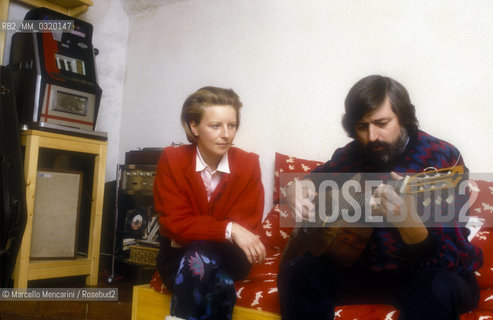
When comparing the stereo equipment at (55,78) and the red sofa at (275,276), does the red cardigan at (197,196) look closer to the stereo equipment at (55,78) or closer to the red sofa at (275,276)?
the red sofa at (275,276)

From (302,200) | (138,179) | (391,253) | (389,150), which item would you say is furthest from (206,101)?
(138,179)

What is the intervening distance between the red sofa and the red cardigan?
0.17 meters

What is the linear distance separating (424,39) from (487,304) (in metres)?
1.05

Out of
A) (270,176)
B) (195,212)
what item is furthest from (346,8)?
(195,212)

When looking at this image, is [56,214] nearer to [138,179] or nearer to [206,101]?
[138,179]

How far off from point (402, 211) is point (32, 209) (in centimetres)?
159

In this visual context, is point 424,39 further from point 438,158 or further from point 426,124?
point 438,158

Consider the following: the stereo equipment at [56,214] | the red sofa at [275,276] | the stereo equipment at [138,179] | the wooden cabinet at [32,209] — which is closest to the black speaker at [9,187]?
the wooden cabinet at [32,209]

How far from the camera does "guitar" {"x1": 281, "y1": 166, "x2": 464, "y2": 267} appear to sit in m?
0.86

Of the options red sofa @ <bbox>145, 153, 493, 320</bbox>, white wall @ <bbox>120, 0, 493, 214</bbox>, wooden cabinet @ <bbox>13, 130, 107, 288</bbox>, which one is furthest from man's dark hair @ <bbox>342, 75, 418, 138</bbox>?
wooden cabinet @ <bbox>13, 130, 107, 288</bbox>

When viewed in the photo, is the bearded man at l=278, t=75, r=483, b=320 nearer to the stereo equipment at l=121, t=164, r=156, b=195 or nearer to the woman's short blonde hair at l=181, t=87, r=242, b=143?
the woman's short blonde hair at l=181, t=87, r=242, b=143

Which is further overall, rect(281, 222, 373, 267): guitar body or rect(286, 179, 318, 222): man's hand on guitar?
rect(286, 179, 318, 222): man's hand on guitar

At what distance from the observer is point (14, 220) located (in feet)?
5.32

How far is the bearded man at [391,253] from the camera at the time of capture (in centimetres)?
84
